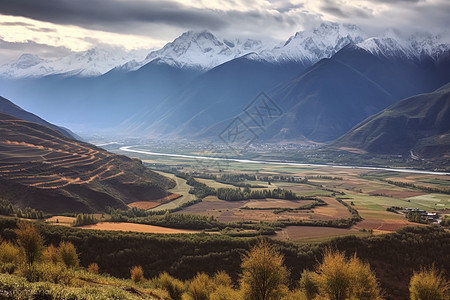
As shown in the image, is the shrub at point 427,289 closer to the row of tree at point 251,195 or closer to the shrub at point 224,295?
the shrub at point 224,295

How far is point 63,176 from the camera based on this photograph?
143 metres

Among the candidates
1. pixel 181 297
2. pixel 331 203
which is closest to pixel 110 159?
pixel 331 203

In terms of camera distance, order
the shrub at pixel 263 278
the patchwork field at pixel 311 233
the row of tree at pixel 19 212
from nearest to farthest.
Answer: the shrub at pixel 263 278 → the patchwork field at pixel 311 233 → the row of tree at pixel 19 212

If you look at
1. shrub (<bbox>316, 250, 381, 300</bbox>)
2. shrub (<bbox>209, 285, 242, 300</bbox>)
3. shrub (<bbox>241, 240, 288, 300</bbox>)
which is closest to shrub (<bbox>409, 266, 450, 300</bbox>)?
shrub (<bbox>316, 250, 381, 300</bbox>)

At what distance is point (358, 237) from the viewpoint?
9762cm

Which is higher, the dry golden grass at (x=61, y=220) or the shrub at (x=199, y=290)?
the shrub at (x=199, y=290)

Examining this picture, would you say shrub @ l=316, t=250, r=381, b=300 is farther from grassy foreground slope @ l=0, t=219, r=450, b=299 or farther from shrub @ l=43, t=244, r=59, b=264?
shrub @ l=43, t=244, r=59, b=264

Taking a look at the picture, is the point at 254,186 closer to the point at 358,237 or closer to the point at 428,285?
the point at 358,237

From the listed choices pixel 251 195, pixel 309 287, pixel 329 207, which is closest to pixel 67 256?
pixel 309 287

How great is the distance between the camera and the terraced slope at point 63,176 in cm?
12525

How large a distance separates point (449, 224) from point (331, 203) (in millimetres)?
42248

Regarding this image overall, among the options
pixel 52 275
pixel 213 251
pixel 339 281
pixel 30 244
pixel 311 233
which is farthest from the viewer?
pixel 311 233

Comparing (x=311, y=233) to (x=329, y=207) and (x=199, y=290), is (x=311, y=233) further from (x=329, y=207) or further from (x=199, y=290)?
(x=199, y=290)

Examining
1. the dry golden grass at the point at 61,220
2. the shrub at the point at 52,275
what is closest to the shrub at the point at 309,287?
the shrub at the point at 52,275
